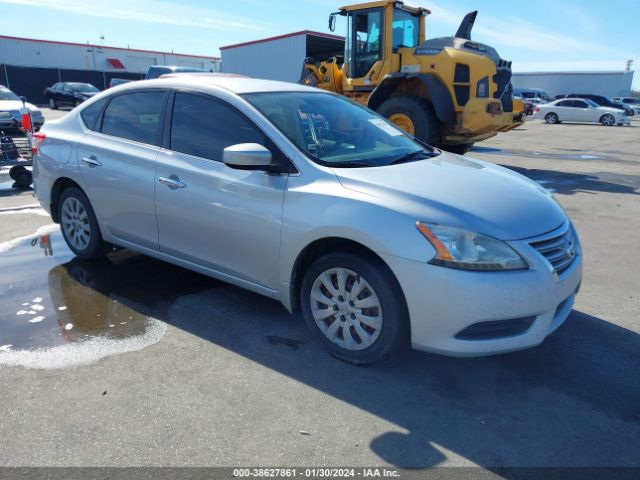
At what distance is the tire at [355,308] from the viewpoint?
3021mm

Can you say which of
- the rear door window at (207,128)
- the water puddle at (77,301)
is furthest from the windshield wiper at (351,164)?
the water puddle at (77,301)

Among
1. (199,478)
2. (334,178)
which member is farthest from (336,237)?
(199,478)

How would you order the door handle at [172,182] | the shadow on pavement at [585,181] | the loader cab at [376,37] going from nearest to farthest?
the door handle at [172,182] → the shadow on pavement at [585,181] → the loader cab at [376,37]

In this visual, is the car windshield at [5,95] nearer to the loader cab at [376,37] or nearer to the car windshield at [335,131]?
the loader cab at [376,37]

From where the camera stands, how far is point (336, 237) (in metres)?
3.15

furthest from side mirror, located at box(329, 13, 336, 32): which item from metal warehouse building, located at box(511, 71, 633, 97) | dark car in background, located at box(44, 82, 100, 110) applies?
metal warehouse building, located at box(511, 71, 633, 97)

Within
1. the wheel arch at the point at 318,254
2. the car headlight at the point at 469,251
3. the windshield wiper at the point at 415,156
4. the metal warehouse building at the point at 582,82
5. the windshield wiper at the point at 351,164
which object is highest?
the metal warehouse building at the point at 582,82

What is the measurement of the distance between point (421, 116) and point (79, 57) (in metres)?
39.8

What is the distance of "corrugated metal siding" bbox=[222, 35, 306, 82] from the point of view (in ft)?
58.6

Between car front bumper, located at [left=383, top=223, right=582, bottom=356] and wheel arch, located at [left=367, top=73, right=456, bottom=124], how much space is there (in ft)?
25.8

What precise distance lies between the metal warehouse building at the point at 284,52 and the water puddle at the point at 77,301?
13848 millimetres

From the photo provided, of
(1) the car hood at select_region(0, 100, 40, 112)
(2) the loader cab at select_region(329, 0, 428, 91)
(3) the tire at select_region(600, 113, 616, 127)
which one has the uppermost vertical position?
(2) the loader cab at select_region(329, 0, 428, 91)

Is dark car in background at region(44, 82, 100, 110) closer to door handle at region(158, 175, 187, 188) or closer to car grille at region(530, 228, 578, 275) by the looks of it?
door handle at region(158, 175, 187, 188)

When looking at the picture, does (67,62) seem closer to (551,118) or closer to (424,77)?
(551,118)
